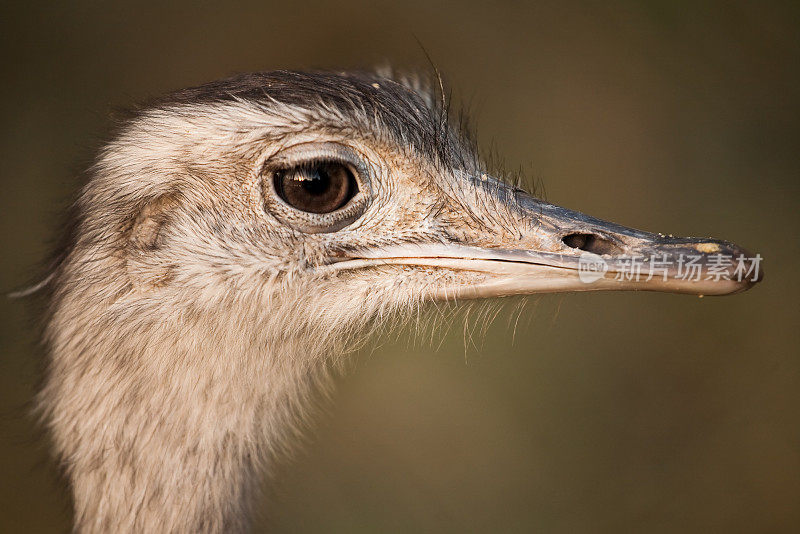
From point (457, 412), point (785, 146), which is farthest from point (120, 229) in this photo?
point (785, 146)

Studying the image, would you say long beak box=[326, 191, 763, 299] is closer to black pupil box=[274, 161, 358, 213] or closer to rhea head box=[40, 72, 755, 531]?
rhea head box=[40, 72, 755, 531]

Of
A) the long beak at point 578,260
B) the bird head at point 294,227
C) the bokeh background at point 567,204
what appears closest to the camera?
the long beak at point 578,260

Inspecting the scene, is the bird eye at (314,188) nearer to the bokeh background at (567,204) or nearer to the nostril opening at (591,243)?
the nostril opening at (591,243)

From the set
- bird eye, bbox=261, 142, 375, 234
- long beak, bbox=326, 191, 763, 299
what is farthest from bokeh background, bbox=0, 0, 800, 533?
bird eye, bbox=261, 142, 375, 234

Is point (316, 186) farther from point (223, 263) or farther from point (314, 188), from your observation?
point (223, 263)

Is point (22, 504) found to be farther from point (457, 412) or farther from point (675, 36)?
point (675, 36)

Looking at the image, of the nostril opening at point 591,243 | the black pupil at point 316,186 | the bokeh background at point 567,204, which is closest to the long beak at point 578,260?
the nostril opening at point 591,243

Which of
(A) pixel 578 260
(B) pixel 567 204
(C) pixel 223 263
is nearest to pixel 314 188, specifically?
(C) pixel 223 263
